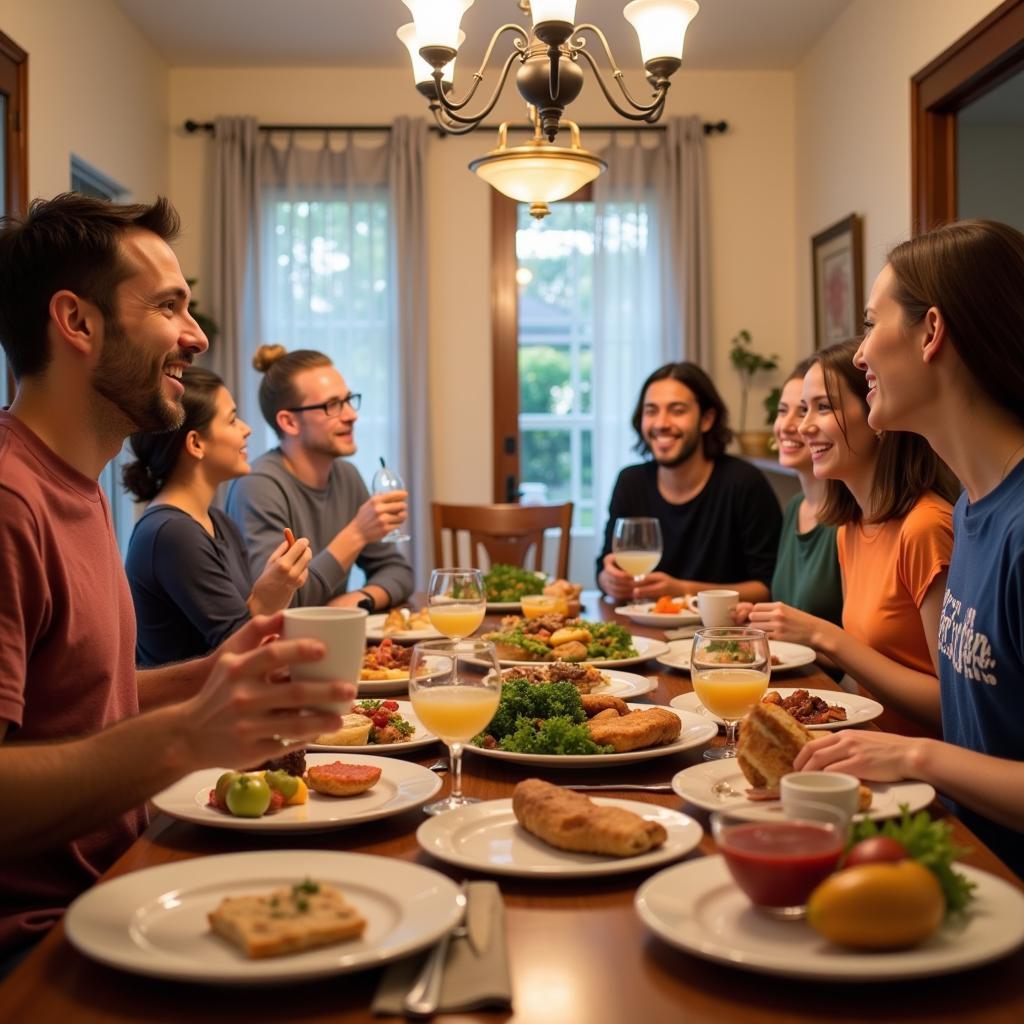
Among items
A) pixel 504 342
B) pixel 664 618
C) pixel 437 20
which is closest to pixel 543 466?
pixel 504 342

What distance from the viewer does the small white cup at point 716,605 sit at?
→ 2.42m

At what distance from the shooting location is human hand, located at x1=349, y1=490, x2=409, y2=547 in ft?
10.3

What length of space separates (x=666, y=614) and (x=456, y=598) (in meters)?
0.78

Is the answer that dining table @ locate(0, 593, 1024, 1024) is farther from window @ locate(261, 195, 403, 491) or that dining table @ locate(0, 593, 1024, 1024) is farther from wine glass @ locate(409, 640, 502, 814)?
window @ locate(261, 195, 403, 491)

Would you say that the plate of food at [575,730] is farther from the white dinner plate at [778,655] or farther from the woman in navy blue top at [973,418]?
the white dinner plate at [778,655]

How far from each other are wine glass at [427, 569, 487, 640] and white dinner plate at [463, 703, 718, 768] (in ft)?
2.38

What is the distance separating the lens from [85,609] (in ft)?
4.98

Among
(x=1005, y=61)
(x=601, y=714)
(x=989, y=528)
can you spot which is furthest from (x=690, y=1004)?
(x=1005, y=61)

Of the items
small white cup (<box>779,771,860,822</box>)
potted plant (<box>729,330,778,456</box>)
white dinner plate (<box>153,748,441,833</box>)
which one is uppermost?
potted plant (<box>729,330,778,456</box>)

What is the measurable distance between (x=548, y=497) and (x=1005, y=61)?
10.4 ft

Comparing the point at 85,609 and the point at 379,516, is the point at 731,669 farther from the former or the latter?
the point at 379,516

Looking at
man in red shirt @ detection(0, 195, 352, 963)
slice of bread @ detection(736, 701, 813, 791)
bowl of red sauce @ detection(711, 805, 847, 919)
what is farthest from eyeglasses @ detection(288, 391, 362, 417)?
bowl of red sauce @ detection(711, 805, 847, 919)

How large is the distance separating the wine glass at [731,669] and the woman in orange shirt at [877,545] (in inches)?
20.7

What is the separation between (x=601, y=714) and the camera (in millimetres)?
1655
